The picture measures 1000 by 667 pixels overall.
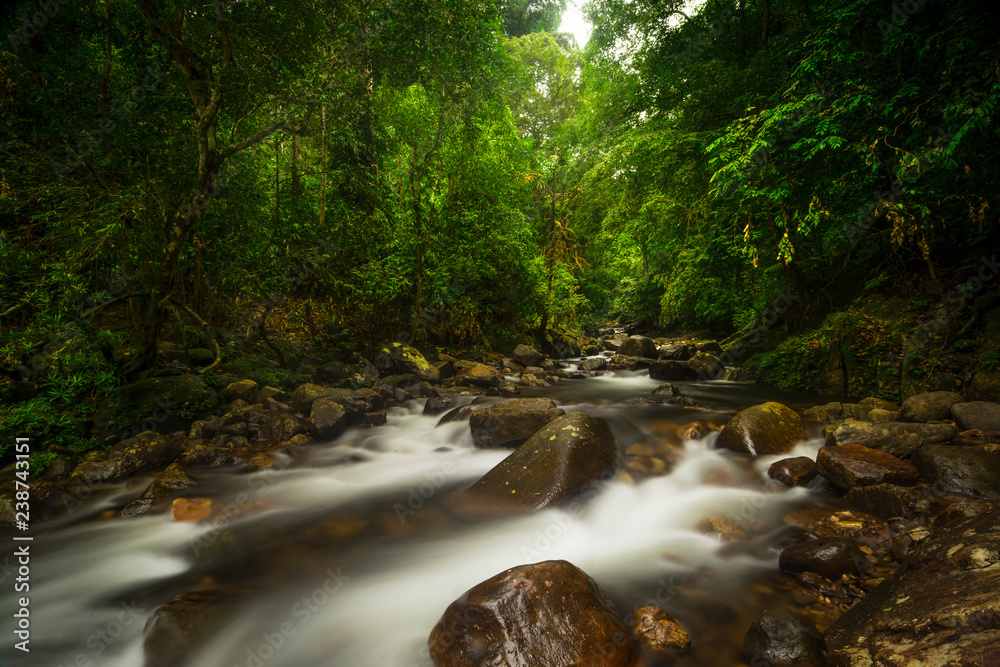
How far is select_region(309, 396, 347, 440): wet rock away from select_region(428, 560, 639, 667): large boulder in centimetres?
487

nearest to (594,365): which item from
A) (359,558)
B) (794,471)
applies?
(794,471)

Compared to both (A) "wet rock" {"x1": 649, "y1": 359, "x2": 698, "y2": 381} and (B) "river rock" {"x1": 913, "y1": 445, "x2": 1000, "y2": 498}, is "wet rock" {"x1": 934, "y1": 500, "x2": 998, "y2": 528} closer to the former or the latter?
(B) "river rock" {"x1": 913, "y1": 445, "x2": 1000, "y2": 498}

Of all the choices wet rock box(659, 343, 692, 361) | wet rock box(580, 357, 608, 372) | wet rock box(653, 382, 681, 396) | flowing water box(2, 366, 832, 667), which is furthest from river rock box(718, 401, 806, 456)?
wet rock box(659, 343, 692, 361)

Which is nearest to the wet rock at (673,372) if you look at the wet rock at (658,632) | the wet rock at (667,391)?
the wet rock at (667,391)

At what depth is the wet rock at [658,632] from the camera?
2512 mm

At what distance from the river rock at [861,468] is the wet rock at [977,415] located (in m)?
1.47

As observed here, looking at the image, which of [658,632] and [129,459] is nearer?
[658,632]

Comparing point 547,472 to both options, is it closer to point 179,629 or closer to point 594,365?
point 179,629

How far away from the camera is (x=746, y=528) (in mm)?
3934

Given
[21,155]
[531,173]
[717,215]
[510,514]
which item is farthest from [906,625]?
[531,173]

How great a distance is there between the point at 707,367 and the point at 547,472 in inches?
341

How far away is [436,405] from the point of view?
27.5 ft

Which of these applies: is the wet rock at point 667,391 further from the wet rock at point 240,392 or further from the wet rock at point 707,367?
the wet rock at point 240,392

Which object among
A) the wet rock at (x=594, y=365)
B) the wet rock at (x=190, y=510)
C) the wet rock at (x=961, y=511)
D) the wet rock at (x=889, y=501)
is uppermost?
the wet rock at (x=190, y=510)
